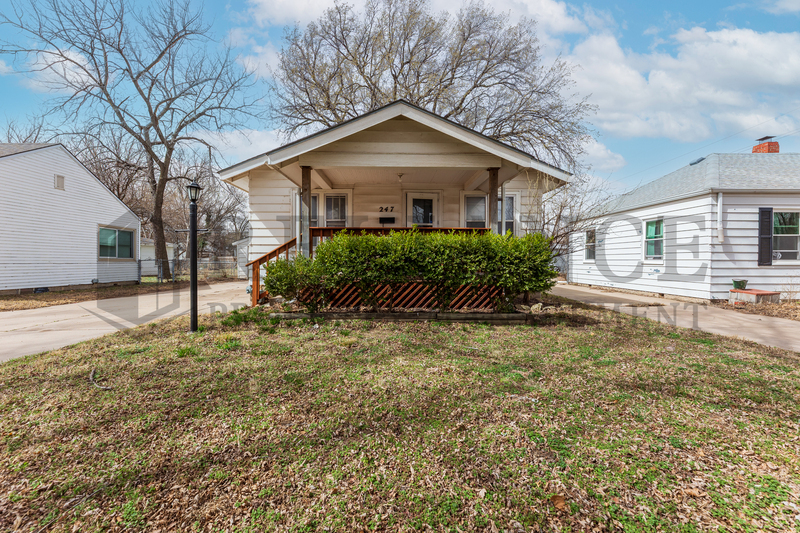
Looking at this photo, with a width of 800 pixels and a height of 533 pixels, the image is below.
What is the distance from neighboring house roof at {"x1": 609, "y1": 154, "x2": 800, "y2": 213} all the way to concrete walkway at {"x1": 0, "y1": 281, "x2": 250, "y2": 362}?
1284cm

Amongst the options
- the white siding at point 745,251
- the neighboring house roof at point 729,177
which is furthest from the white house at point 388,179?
the white siding at point 745,251

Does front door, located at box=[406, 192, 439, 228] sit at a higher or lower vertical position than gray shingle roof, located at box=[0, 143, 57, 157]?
lower

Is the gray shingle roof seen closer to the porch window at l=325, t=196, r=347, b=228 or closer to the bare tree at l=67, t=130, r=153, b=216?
the bare tree at l=67, t=130, r=153, b=216

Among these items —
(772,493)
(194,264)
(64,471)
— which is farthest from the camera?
(194,264)

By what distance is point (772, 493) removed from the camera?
1.93 meters

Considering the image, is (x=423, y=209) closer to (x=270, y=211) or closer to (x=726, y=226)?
(x=270, y=211)

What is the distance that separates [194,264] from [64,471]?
3.97m

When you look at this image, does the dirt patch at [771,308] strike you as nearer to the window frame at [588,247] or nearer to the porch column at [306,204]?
the window frame at [588,247]

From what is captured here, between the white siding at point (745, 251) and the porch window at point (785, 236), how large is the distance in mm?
178

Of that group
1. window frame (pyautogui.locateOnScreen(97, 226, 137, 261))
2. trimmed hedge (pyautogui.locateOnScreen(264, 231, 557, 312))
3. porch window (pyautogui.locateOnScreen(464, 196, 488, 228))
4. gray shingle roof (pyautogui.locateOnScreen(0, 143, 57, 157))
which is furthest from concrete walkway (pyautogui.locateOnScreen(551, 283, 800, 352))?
window frame (pyautogui.locateOnScreen(97, 226, 137, 261))

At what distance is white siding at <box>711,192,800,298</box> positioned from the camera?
941 centimetres

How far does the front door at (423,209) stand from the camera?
9594 millimetres

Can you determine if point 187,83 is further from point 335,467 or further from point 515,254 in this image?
point 335,467

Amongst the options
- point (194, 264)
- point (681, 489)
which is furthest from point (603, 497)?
point (194, 264)
